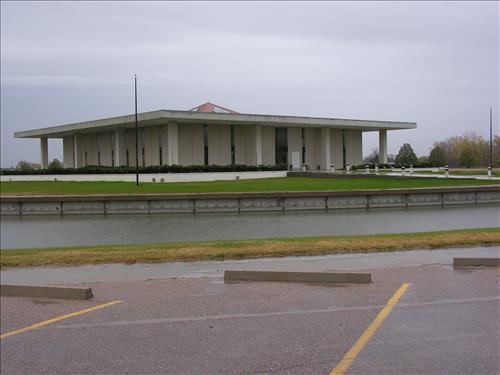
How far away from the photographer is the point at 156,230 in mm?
20453

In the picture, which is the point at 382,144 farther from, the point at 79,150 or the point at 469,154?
the point at 79,150

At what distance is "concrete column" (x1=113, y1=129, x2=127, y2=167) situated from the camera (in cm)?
6147

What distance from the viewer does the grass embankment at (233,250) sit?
→ 34.9ft

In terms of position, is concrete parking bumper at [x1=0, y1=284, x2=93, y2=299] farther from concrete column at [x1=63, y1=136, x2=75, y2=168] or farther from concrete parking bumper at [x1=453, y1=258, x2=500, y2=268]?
concrete column at [x1=63, y1=136, x2=75, y2=168]

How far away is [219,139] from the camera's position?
5894 centimetres

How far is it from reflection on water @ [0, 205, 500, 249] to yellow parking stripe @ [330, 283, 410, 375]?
10.6 metres

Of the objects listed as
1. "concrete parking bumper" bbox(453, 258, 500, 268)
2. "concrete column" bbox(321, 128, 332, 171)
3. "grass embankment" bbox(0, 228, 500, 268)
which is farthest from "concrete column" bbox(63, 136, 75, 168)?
"concrete parking bumper" bbox(453, 258, 500, 268)

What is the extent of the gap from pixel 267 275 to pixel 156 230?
12749 mm

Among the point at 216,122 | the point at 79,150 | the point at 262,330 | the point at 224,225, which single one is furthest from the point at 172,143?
the point at 262,330

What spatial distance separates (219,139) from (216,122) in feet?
13.7

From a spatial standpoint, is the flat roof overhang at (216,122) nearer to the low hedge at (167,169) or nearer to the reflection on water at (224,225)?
the low hedge at (167,169)

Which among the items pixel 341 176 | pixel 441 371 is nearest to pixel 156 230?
pixel 441 371

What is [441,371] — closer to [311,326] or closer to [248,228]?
[311,326]

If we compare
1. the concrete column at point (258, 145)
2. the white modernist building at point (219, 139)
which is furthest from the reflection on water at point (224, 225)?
the concrete column at point (258, 145)
